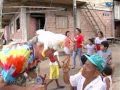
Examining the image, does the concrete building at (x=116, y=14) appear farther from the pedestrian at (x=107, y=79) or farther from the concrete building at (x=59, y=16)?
the pedestrian at (x=107, y=79)

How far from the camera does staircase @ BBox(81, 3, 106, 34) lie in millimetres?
25548

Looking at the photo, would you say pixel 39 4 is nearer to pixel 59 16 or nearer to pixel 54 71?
pixel 59 16

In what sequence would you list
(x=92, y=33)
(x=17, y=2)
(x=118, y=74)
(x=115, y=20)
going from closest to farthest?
(x=118, y=74), (x=17, y=2), (x=92, y=33), (x=115, y=20)

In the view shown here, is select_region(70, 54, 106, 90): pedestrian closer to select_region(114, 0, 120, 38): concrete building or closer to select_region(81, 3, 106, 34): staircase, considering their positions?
select_region(81, 3, 106, 34): staircase

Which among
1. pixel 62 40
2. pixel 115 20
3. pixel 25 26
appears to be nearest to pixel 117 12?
pixel 115 20

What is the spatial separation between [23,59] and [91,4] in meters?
22.7

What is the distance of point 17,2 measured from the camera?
2305 cm

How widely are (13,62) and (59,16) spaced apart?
20865 millimetres

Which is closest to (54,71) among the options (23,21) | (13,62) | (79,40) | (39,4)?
(79,40)

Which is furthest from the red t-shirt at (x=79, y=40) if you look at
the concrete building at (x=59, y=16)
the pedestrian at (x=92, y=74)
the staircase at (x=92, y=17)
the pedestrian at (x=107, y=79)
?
the staircase at (x=92, y=17)

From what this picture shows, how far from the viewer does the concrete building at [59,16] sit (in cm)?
2312

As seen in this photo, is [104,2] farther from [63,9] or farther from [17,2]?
[17,2]

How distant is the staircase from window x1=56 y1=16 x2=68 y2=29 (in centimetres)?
157

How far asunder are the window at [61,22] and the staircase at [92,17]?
1.57 metres
